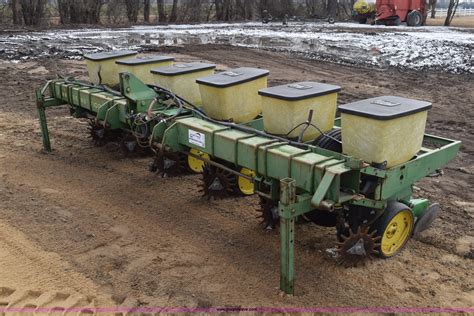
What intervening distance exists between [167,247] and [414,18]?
23714 millimetres

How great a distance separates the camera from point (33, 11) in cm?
2592

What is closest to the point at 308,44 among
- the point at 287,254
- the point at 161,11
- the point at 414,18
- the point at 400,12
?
the point at 400,12

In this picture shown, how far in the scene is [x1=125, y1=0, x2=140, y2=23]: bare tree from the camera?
29625 millimetres

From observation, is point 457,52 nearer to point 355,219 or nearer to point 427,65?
point 427,65

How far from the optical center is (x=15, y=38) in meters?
19.0

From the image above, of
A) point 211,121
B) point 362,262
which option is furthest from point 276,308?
point 211,121

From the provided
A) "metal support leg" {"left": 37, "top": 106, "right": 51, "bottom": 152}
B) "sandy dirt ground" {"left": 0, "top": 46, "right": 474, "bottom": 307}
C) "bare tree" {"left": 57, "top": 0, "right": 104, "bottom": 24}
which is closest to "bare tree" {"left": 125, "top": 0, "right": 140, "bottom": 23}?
"bare tree" {"left": 57, "top": 0, "right": 104, "bottom": 24}

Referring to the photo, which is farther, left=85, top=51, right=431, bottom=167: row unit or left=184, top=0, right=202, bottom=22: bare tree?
left=184, top=0, right=202, bottom=22: bare tree

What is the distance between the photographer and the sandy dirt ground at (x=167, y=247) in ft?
12.6

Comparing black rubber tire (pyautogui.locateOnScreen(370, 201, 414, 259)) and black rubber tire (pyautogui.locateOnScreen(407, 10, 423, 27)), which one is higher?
black rubber tire (pyautogui.locateOnScreen(407, 10, 423, 27))

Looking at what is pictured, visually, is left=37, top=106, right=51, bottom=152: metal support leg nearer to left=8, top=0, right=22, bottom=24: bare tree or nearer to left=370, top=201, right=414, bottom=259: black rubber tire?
left=370, top=201, right=414, bottom=259: black rubber tire

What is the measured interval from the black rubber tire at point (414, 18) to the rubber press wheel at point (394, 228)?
23.0 meters

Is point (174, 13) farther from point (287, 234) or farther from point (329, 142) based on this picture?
point (287, 234)

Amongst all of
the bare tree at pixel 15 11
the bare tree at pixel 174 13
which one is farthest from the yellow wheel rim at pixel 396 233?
the bare tree at pixel 174 13
